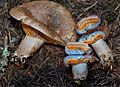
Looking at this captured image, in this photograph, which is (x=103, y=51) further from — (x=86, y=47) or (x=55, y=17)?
(x=55, y=17)

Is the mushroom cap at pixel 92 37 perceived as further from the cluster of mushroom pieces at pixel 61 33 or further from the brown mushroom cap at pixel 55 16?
the brown mushroom cap at pixel 55 16

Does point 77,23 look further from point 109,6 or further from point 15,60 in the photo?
point 15,60

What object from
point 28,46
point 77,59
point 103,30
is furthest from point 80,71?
point 28,46

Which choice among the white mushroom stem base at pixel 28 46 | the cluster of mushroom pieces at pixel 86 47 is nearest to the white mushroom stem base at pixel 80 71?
the cluster of mushroom pieces at pixel 86 47

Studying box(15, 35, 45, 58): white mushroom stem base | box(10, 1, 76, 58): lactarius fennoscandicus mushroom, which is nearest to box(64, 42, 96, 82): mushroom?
box(10, 1, 76, 58): lactarius fennoscandicus mushroom

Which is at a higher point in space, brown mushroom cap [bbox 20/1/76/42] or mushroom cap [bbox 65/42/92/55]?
brown mushroom cap [bbox 20/1/76/42]

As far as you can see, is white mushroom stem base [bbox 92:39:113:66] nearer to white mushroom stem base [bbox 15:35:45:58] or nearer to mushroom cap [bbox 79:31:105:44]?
mushroom cap [bbox 79:31:105:44]

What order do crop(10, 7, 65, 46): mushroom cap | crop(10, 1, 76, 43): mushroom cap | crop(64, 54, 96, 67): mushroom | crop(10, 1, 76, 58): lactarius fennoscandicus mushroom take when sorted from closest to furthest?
crop(10, 7, 65, 46): mushroom cap → crop(64, 54, 96, 67): mushroom → crop(10, 1, 76, 58): lactarius fennoscandicus mushroom → crop(10, 1, 76, 43): mushroom cap
